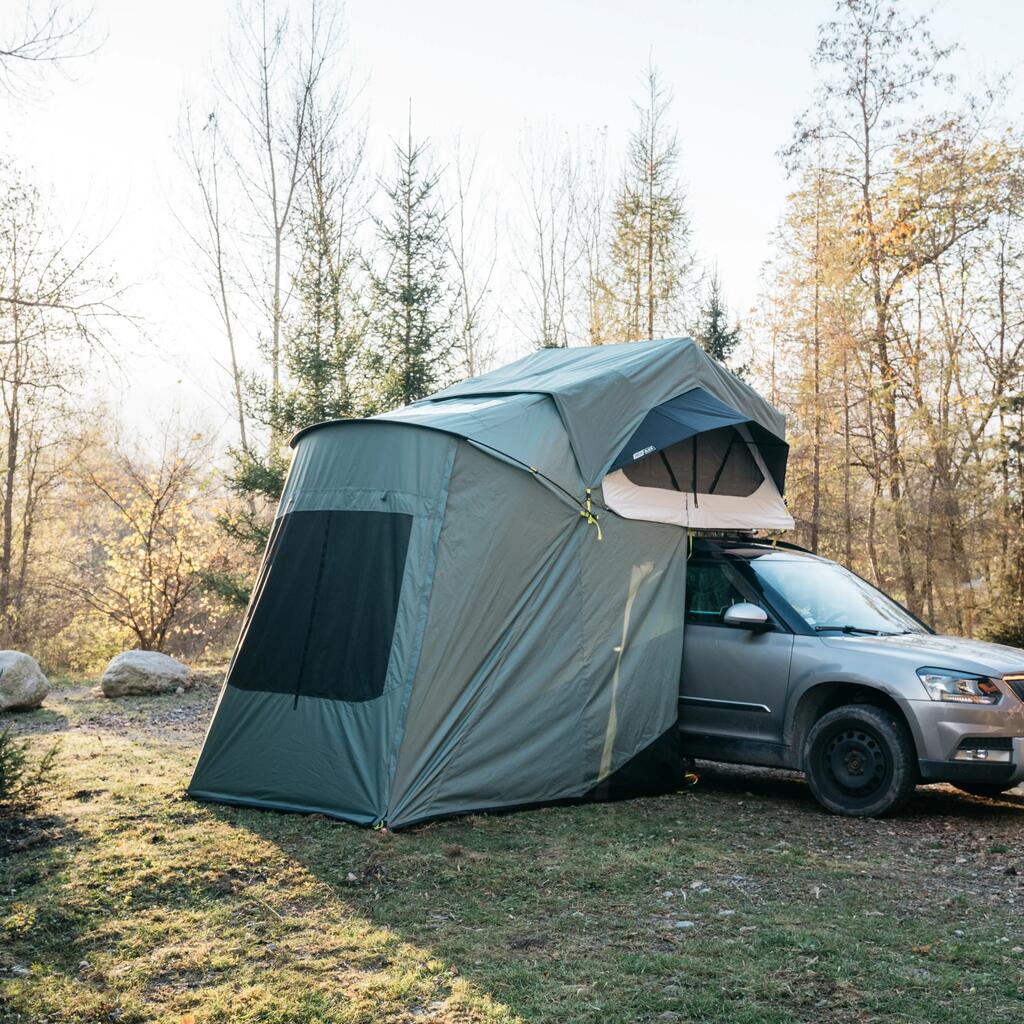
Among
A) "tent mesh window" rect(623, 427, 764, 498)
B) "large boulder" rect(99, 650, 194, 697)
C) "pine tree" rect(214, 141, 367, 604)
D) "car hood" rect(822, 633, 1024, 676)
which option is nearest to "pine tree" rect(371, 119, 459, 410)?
"pine tree" rect(214, 141, 367, 604)

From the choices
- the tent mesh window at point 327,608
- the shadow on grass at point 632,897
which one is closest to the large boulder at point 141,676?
the tent mesh window at point 327,608

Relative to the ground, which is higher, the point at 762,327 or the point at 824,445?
the point at 762,327

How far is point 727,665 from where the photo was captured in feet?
24.5

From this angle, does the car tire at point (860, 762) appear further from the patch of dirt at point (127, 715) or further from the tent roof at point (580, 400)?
the patch of dirt at point (127, 715)

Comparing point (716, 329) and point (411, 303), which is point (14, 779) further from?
point (716, 329)

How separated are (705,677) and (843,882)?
8.09 feet

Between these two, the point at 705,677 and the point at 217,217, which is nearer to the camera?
the point at 705,677

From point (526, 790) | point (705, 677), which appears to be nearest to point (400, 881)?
point (526, 790)

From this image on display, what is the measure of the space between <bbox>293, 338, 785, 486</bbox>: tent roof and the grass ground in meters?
2.34

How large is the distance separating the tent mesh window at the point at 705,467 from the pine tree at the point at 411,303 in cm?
832

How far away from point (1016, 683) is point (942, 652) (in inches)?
18.3

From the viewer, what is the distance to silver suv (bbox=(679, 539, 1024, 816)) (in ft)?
20.9

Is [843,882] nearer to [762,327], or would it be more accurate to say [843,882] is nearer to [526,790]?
[526,790]

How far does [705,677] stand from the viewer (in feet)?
24.8
